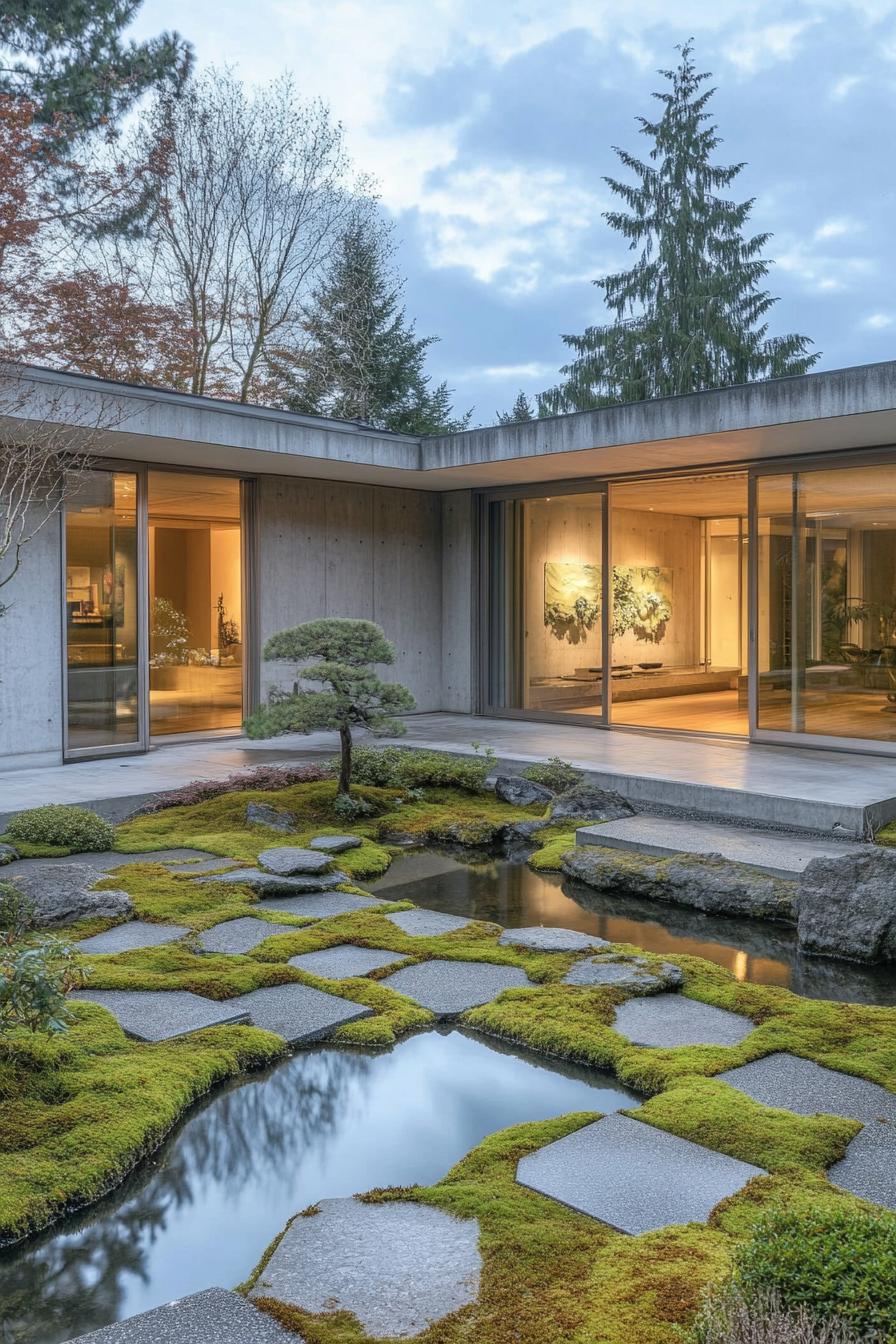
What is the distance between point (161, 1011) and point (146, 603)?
Result: 23.1 feet

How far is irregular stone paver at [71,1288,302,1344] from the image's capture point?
2197 mm

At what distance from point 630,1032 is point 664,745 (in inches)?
271

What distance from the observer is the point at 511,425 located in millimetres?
10930

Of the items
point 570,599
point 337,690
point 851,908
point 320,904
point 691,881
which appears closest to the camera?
point 851,908

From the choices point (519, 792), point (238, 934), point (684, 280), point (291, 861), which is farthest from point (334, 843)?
point (684, 280)

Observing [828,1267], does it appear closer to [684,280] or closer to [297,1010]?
[297,1010]

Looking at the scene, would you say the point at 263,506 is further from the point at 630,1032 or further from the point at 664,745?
the point at 630,1032

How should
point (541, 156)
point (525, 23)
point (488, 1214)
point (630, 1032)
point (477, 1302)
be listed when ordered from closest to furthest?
point (477, 1302) → point (488, 1214) → point (630, 1032) → point (525, 23) → point (541, 156)

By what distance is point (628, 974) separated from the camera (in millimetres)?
4504

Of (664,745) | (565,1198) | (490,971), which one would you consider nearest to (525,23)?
(664,745)

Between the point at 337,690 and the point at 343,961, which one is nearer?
the point at 343,961

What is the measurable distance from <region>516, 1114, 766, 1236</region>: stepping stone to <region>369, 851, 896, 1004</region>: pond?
1821mm

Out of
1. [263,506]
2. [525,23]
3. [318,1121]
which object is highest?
[525,23]

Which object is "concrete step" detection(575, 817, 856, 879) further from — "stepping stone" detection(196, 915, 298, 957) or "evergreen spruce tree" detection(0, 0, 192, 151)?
"evergreen spruce tree" detection(0, 0, 192, 151)
